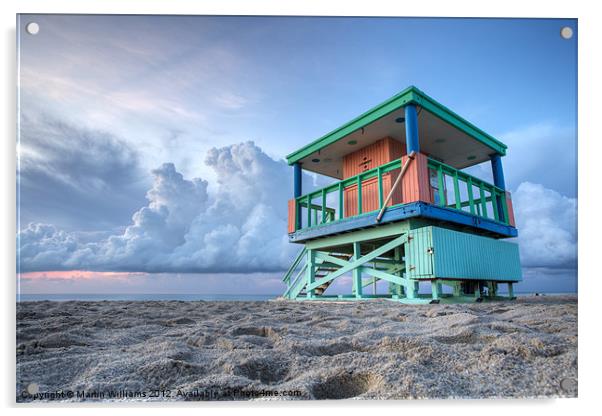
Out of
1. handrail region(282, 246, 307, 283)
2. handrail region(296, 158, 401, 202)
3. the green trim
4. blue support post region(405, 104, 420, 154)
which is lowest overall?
handrail region(282, 246, 307, 283)

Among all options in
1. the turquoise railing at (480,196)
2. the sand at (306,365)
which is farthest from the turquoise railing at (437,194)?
the sand at (306,365)

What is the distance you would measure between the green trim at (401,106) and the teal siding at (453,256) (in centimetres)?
237

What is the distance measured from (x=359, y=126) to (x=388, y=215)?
2320mm

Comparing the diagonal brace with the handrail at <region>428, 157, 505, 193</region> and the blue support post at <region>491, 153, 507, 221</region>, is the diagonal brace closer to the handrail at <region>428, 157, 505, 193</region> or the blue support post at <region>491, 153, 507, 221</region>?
the handrail at <region>428, 157, 505, 193</region>

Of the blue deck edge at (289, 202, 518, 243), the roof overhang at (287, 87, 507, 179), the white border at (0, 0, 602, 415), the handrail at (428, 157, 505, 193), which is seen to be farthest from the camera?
the roof overhang at (287, 87, 507, 179)

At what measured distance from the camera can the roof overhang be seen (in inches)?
256

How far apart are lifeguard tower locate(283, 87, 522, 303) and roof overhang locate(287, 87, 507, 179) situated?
0.02 meters

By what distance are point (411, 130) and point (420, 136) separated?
1.81 meters

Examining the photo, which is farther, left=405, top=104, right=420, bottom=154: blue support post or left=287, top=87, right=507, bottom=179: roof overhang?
left=287, top=87, right=507, bottom=179: roof overhang

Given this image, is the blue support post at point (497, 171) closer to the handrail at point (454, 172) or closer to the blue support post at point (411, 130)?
the handrail at point (454, 172)

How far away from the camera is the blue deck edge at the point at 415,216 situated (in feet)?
17.9

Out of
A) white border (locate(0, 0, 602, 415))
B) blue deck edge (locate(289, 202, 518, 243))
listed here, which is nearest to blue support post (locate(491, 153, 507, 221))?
blue deck edge (locate(289, 202, 518, 243))

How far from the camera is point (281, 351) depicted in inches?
74.1
